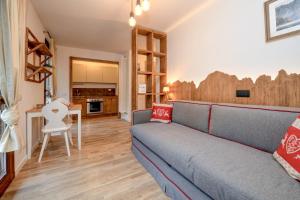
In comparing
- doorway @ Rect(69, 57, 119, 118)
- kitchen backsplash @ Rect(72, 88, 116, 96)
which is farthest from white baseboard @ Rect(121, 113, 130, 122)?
kitchen backsplash @ Rect(72, 88, 116, 96)

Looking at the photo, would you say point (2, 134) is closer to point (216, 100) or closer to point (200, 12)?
point (216, 100)

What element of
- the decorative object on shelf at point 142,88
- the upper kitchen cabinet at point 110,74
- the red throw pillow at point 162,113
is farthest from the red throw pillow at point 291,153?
the upper kitchen cabinet at point 110,74

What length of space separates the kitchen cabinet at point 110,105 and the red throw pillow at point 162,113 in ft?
12.5

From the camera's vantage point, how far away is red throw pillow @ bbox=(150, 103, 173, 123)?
→ 2465 millimetres

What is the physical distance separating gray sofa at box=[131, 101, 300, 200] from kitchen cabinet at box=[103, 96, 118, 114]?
4.11 metres

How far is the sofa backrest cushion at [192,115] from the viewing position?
6.41 ft

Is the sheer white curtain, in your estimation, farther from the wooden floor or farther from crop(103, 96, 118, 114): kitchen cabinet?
crop(103, 96, 118, 114): kitchen cabinet

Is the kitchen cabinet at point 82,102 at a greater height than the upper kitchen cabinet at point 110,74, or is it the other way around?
the upper kitchen cabinet at point 110,74

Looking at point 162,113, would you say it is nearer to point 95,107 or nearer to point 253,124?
point 253,124

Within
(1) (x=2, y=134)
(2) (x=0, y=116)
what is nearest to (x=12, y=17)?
(2) (x=0, y=116)

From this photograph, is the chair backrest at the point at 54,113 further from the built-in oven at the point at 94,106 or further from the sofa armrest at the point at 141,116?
the built-in oven at the point at 94,106

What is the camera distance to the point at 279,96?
1616 mm

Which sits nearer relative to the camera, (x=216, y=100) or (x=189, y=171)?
(x=189, y=171)

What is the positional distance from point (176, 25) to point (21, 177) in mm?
3522
